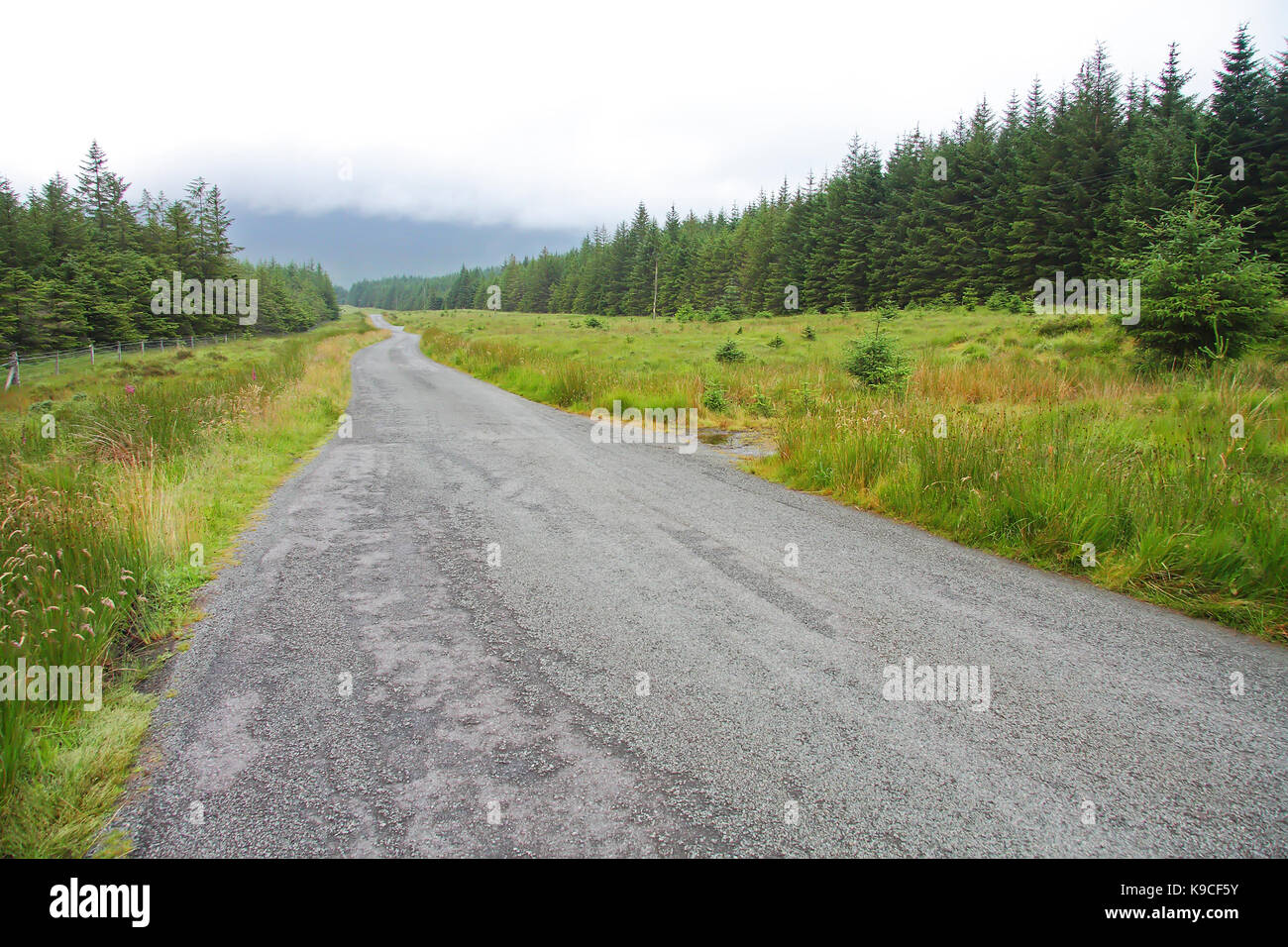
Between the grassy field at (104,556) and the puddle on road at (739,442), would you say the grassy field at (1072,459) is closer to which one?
the puddle on road at (739,442)

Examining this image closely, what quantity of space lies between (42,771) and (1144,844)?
4137 millimetres

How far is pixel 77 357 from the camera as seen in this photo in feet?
117

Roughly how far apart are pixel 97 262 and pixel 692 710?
57436mm

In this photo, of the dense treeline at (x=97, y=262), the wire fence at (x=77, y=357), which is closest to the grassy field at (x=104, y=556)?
the wire fence at (x=77, y=357)

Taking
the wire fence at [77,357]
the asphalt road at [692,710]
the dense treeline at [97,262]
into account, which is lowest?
the asphalt road at [692,710]

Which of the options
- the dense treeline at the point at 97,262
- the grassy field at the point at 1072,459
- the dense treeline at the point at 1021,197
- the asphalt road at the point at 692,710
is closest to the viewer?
the asphalt road at the point at 692,710

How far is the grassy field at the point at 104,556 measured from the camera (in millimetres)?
2379

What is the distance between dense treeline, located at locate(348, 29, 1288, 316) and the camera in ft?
93.7

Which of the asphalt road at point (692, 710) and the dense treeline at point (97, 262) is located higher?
the dense treeline at point (97, 262)

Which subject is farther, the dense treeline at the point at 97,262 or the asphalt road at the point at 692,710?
the dense treeline at the point at 97,262

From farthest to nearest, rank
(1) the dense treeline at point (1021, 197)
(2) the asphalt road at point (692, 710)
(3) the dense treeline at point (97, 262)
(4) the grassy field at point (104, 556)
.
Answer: (3) the dense treeline at point (97, 262) → (1) the dense treeline at point (1021, 197) → (4) the grassy field at point (104, 556) → (2) the asphalt road at point (692, 710)

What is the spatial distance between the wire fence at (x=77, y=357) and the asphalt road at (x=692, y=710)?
33008 millimetres

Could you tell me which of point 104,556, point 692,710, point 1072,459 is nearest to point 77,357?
point 104,556

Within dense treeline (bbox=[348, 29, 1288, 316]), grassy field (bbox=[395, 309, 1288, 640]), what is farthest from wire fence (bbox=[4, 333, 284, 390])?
dense treeline (bbox=[348, 29, 1288, 316])
